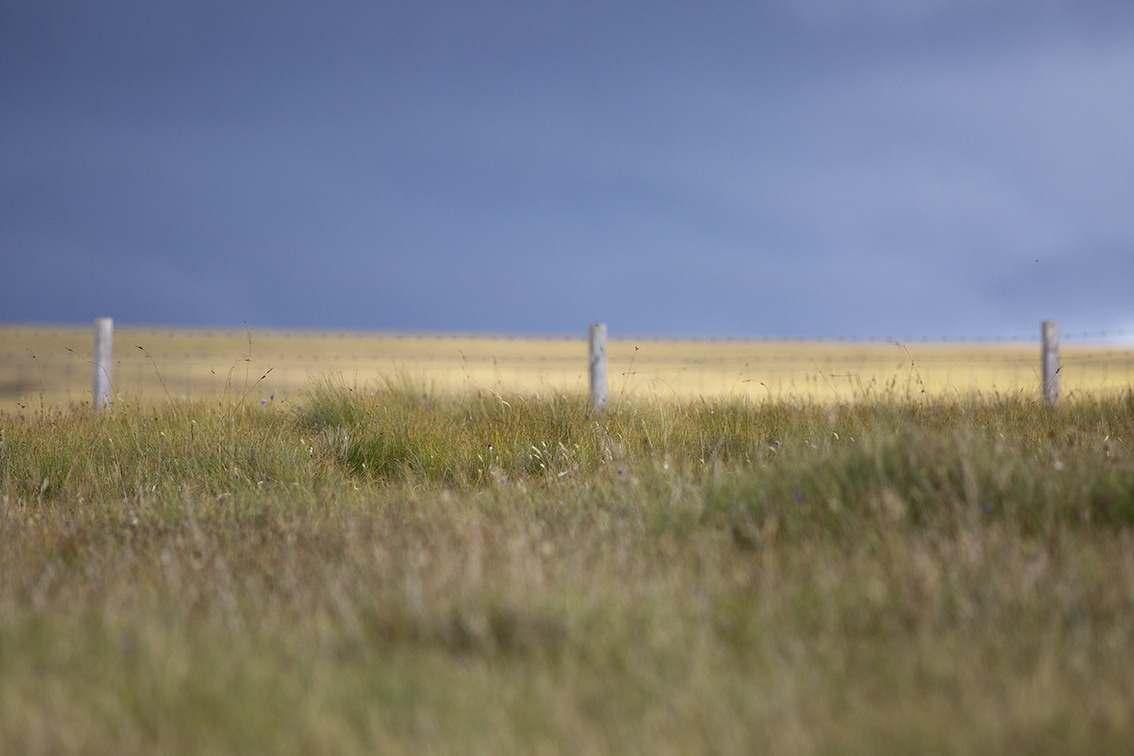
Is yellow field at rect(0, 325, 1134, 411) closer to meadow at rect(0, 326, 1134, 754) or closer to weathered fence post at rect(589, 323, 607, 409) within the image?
weathered fence post at rect(589, 323, 607, 409)

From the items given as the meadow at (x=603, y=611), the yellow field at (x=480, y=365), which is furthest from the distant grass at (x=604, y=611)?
the yellow field at (x=480, y=365)

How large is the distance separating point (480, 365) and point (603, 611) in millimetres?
34521

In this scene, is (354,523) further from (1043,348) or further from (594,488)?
(1043,348)

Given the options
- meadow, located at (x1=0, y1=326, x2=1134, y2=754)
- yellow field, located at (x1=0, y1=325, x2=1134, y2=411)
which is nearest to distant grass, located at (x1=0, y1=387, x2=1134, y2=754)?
meadow, located at (x1=0, y1=326, x2=1134, y2=754)

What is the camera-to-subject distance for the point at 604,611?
2.79 metres

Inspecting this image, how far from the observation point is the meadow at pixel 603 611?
2.20 metres

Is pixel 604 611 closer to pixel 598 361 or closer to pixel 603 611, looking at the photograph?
pixel 603 611

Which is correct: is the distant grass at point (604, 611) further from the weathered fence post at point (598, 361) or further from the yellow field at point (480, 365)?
the weathered fence post at point (598, 361)

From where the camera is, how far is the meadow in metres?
2.20

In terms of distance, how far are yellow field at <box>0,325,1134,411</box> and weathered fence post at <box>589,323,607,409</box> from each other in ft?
0.60

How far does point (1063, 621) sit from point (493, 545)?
192 cm

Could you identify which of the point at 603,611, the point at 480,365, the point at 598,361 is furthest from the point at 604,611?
the point at 480,365

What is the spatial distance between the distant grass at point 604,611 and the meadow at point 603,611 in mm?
11

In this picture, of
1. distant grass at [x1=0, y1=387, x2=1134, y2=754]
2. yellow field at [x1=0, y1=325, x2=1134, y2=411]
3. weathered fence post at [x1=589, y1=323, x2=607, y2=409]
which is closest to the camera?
distant grass at [x1=0, y1=387, x2=1134, y2=754]
